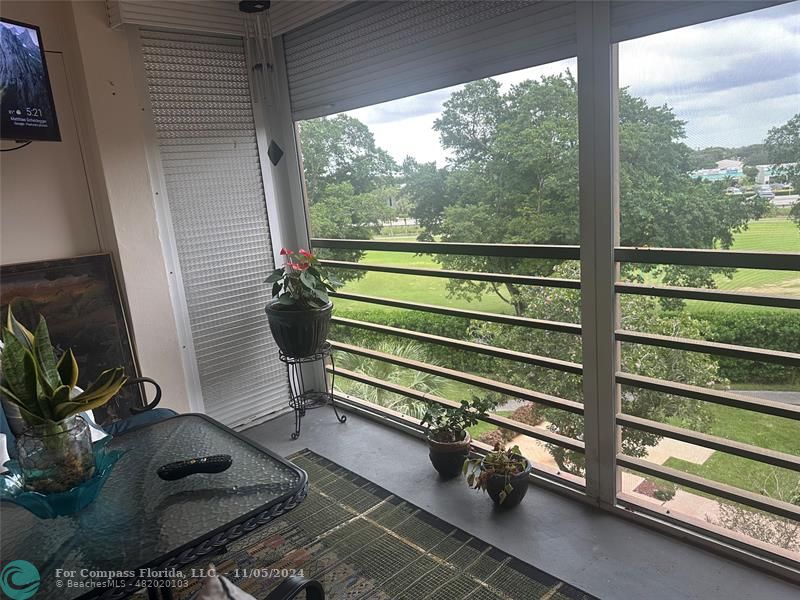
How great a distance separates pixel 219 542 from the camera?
143 centimetres

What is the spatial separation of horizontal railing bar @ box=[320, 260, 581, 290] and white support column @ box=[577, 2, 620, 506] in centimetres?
16

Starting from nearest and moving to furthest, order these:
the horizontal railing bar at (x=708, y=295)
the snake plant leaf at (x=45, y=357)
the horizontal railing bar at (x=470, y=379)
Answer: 1. the snake plant leaf at (x=45, y=357)
2. the horizontal railing bar at (x=708, y=295)
3. the horizontal railing bar at (x=470, y=379)

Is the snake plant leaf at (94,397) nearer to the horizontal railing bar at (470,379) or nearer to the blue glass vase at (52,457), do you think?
the blue glass vase at (52,457)

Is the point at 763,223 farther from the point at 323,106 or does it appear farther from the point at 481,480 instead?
the point at 323,106

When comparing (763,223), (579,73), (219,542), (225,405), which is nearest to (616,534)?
(763,223)

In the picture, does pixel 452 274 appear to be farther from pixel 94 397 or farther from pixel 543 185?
pixel 94 397

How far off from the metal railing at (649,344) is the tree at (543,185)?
0.18 feet

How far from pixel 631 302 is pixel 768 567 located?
43.6 inches

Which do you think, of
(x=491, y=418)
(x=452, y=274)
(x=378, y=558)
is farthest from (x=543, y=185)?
(x=378, y=558)

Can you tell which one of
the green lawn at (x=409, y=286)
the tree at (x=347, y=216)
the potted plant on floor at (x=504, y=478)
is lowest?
the potted plant on floor at (x=504, y=478)

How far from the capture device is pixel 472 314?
2.96 meters

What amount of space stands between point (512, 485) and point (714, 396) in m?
0.94

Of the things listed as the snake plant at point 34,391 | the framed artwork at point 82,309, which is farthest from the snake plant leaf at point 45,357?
the framed artwork at point 82,309

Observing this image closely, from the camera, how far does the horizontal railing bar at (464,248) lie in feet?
8.10
